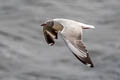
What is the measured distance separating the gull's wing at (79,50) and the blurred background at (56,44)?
5.66 m

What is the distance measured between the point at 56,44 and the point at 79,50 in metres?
7.10

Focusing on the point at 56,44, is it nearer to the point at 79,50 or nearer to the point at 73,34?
the point at 73,34

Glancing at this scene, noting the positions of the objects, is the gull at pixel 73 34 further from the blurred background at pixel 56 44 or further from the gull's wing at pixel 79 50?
the blurred background at pixel 56 44

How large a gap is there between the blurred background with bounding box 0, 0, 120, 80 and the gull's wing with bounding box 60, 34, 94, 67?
5656mm

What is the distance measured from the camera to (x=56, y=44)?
12.2 metres

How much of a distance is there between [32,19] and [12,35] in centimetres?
92

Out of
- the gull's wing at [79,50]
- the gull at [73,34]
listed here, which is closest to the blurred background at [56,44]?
the gull at [73,34]

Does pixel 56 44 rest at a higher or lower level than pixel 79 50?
lower

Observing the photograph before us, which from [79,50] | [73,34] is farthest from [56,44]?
[79,50]

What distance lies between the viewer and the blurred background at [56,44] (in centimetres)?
1134

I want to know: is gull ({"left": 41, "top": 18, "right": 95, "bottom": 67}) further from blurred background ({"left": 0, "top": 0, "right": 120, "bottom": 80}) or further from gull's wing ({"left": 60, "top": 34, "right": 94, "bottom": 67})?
blurred background ({"left": 0, "top": 0, "right": 120, "bottom": 80})

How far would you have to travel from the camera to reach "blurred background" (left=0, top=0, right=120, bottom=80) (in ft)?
37.2

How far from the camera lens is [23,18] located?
43.7 feet

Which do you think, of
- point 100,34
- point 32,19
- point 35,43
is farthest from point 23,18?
point 100,34
